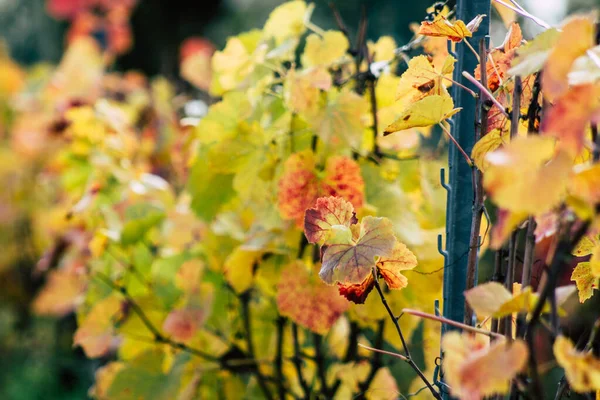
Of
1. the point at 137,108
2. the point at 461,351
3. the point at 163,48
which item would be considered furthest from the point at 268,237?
the point at 163,48

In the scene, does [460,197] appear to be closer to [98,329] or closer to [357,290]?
[357,290]

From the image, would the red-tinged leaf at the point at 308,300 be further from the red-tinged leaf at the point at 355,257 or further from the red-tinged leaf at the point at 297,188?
the red-tinged leaf at the point at 355,257

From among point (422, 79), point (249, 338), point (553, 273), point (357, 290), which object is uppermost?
point (422, 79)

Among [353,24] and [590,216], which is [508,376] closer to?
[590,216]

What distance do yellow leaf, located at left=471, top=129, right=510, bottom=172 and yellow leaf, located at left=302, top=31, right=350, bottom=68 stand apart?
41cm

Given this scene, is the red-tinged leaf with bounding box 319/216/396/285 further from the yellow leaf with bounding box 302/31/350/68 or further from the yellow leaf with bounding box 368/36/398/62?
the yellow leaf with bounding box 368/36/398/62

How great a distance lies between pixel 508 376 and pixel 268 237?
597 mm

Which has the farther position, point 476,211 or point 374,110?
point 374,110

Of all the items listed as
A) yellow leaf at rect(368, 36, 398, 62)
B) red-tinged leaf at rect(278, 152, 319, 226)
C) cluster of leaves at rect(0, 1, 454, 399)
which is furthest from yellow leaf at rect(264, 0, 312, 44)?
red-tinged leaf at rect(278, 152, 319, 226)

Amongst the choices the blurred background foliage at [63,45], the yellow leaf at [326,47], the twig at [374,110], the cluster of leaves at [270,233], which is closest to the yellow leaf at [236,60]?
the cluster of leaves at [270,233]

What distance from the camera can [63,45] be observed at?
674 cm

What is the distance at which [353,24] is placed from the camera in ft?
20.5

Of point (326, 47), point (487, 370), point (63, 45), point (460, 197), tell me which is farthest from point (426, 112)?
point (63, 45)

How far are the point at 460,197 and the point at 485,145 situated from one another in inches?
5.8
